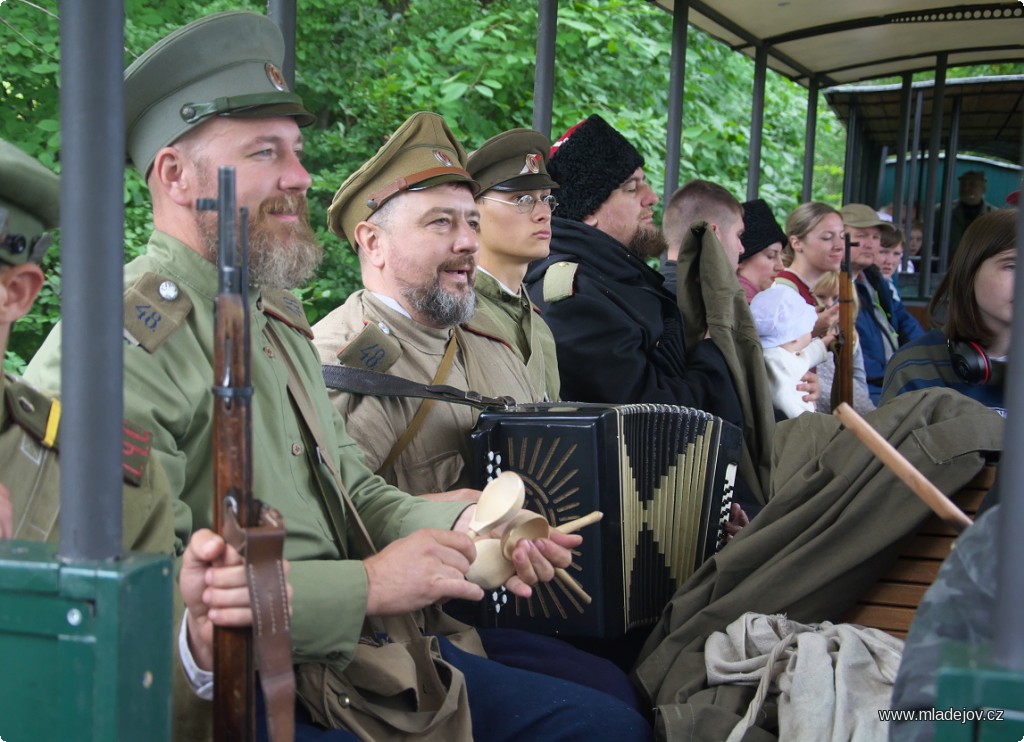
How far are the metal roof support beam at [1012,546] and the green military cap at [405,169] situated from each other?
7.29ft

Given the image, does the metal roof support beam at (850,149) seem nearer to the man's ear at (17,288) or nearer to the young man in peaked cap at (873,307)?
the young man in peaked cap at (873,307)

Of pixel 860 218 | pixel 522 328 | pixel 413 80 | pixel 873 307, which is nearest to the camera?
pixel 522 328

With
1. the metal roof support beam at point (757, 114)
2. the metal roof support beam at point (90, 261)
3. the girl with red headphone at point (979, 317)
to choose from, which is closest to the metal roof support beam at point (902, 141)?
the metal roof support beam at point (757, 114)

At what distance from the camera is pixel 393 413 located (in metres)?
2.95

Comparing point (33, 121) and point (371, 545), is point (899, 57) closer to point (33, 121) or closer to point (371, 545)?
point (33, 121)

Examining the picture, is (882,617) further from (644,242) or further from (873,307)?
(873,307)

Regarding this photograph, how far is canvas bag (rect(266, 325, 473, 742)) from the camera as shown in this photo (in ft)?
7.16

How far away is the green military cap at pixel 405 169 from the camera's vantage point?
10.6ft

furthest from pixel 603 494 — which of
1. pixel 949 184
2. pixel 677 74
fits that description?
pixel 949 184

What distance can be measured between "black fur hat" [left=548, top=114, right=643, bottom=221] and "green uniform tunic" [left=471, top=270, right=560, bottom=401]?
0.76 meters

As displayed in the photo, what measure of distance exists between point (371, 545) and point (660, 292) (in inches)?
90.9

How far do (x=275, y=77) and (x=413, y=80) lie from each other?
5805 millimetres

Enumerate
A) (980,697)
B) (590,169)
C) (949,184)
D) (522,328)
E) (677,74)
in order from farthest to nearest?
1. (949,184)
2. (677,74)
3. (590,169)
4. (522,328)
5. (980,697)

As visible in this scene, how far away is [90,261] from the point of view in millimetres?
1335
